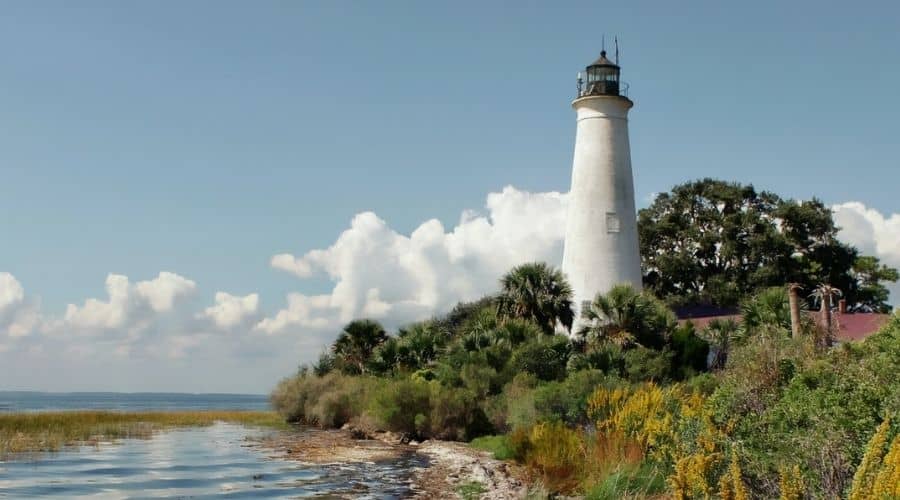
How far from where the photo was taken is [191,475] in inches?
853

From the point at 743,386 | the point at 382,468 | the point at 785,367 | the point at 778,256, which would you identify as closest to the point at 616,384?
the point at 382,468

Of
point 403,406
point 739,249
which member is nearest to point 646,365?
point 403,406

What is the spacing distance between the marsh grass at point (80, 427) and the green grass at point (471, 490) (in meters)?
14.2

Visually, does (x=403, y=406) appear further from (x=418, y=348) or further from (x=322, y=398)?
(x=322, y=398)

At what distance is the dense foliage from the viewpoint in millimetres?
48031

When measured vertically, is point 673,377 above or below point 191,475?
above

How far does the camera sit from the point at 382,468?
72.8 ft

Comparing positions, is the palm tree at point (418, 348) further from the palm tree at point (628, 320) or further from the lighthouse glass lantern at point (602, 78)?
A: the lighthouse glass lantern at point (602, 78)

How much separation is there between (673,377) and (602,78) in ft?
48.4

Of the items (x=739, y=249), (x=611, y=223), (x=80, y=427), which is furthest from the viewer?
(x=739, y=249)

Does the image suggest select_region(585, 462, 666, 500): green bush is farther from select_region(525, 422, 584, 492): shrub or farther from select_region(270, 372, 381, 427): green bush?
select_region(270, 372, 381, 427): green bush

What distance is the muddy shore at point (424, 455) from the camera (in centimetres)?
1750

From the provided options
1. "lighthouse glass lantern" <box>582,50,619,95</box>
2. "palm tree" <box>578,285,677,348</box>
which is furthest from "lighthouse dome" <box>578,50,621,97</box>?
"palm tree" <box>578,285,677,348</box>

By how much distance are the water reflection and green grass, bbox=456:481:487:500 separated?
1.10 m
